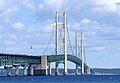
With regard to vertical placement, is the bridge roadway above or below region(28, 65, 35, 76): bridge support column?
above

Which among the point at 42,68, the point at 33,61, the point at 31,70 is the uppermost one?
the point at 33,61

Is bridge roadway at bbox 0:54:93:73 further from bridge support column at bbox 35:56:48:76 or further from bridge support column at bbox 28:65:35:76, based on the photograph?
bridge support column at bbox 28:65:35:76

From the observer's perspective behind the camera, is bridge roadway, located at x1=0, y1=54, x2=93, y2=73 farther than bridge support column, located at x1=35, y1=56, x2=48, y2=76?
No

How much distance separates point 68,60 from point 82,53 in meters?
20.0

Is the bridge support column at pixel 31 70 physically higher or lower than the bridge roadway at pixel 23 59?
lower

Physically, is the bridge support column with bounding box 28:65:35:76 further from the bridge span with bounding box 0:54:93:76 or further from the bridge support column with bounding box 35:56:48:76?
the bridge support column with bounding box 35:56:48:76

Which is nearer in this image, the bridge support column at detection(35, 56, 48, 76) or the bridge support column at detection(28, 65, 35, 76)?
the bridge support column at detection(35, 56, 48, 76)

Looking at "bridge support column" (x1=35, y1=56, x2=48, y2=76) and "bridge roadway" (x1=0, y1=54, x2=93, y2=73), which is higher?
"bridge roadway" (x1=0, y1=54, x2=93, y2=73)

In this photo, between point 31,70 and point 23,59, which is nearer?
point 23,59

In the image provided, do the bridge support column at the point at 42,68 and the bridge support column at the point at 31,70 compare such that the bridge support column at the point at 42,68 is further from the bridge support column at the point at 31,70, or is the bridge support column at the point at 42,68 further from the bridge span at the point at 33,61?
the bridge support column at the point at 31,70

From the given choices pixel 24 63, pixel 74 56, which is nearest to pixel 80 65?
pixel 74 56

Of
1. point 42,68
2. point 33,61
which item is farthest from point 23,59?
point 42,68

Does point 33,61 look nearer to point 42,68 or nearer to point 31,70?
point 42,68

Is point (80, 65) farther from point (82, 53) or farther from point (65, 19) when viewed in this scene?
point (65, 19)
